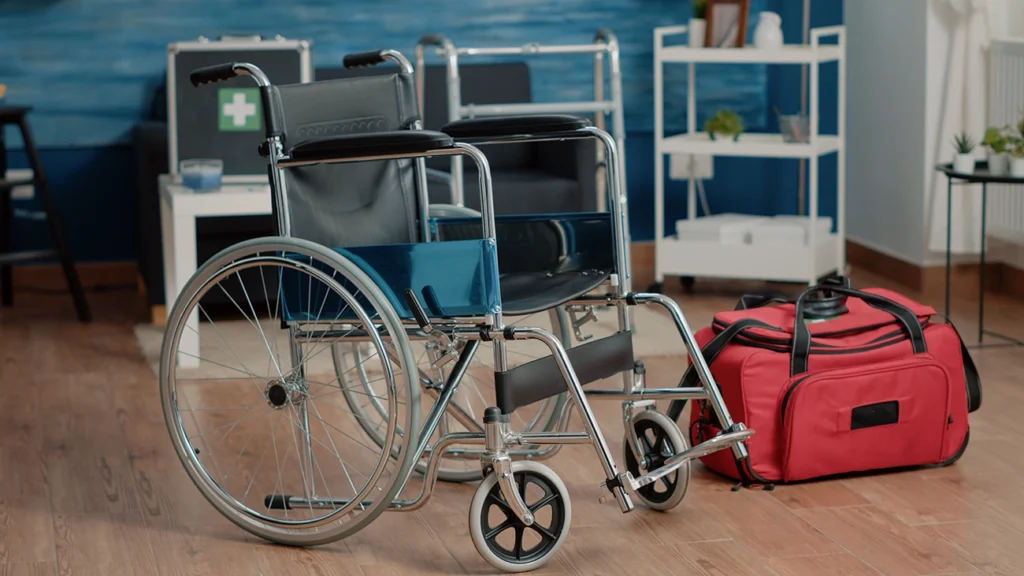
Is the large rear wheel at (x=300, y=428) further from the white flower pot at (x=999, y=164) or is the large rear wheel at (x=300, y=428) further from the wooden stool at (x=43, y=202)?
the white flower pot at (x=999, y=164)

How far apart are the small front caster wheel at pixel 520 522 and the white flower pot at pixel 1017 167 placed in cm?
183

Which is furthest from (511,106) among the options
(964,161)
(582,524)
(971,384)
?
(582,524)

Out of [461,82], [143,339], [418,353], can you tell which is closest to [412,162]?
[418,353]

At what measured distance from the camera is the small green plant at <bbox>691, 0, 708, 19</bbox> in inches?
168

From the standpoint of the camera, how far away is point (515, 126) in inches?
90.4

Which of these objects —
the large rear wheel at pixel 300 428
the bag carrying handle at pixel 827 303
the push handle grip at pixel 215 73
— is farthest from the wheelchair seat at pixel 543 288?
the push handle grip at pixel 215 73

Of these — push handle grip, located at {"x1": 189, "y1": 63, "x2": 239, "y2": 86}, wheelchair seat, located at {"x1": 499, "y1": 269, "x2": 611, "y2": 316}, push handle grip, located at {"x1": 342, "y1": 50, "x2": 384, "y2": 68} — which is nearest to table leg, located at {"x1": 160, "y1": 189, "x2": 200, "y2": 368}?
push handle grip, located at {"x1": 342, "y1": 50, "x2": 384, "y2": 68}

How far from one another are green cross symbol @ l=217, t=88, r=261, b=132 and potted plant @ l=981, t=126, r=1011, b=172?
2.01m

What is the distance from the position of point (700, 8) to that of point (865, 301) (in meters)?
1.97

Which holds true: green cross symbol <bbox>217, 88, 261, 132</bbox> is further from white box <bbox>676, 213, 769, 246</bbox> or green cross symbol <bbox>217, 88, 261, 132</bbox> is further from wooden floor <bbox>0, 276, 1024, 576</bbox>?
white box <bbox>676, 213, 769, 246</bbox>

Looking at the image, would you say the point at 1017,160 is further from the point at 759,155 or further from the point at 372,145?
the point at 372,145

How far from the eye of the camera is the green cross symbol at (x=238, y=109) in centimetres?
388

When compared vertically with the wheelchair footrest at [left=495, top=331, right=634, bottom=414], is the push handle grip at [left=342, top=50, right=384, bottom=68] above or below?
above

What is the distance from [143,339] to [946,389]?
231 centimetres
